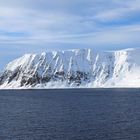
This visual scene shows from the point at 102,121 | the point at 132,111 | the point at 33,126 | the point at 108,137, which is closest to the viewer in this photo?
the point at 108,137

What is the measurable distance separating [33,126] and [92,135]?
73.3ft

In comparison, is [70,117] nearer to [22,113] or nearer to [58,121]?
[58,121]

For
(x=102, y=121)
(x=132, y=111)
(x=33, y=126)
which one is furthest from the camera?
(x=132, y=111)

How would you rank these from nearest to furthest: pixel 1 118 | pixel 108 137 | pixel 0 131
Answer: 1. pixel 108 137
2. pixel 0 131
3. pixel 1 118

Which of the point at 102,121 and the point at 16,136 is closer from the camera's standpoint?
the point at 16,136

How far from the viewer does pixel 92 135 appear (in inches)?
4353

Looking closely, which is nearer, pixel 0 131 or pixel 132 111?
pixel 0 131

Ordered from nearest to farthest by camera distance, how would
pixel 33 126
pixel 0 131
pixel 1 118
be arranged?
pixel 0 131, pixel 33 126, pixel 1 118

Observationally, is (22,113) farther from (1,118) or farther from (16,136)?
(16,136)

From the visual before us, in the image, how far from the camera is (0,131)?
11781 centimetres

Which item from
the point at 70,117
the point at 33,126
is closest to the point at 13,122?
the point at 33,126

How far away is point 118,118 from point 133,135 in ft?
105

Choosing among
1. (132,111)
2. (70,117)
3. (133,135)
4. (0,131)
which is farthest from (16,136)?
(132,111)

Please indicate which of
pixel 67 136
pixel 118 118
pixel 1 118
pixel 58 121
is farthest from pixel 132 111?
pixel 67 136
